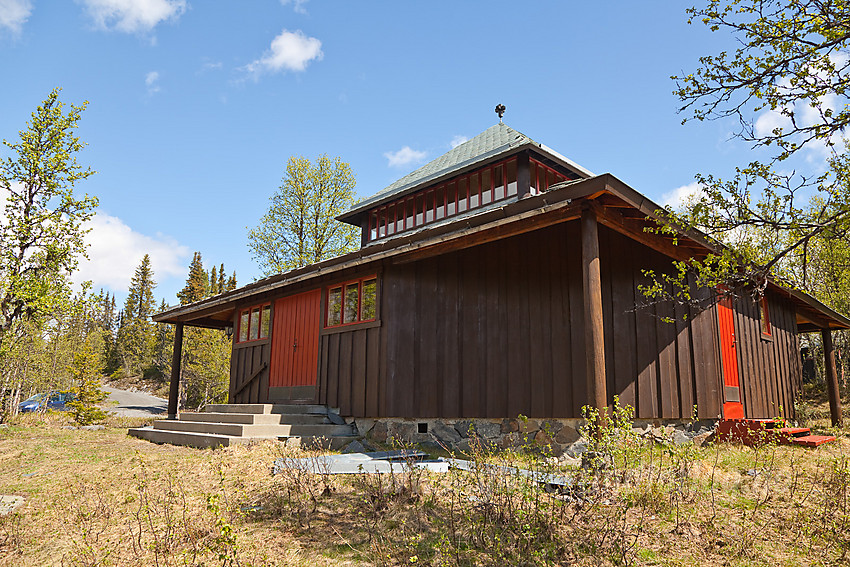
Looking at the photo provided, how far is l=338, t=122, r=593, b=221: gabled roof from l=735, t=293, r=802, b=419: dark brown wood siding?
4.55 meters

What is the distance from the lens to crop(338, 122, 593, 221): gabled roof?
1155 centimetres

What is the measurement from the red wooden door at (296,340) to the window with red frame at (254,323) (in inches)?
19.9

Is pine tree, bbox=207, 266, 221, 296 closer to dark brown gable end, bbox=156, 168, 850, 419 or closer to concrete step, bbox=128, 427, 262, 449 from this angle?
concrete step, bbox=128, 427, 262, 449

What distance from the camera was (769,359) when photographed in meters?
12.4

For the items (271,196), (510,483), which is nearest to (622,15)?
(510,483)

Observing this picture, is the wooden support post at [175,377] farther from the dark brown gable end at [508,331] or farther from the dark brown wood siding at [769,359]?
the dark brown wood siding at [769,359]

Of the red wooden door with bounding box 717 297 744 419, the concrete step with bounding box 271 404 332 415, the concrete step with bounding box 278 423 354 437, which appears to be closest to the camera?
the concrete step with bounding box 278 423 354 437

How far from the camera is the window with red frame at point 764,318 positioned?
12.3 meters

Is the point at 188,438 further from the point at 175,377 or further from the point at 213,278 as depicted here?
the point at 213,278

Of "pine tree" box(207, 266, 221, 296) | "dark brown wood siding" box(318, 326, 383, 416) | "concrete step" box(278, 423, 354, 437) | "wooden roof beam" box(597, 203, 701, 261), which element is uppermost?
"pine tree" box(207, 266, 221, 296)

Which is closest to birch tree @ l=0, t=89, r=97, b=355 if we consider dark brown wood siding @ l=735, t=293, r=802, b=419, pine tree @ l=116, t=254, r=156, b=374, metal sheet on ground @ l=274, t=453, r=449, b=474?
metal sheet on ground @ l=274, t=453, r=449, b=474

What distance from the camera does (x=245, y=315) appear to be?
13.3 meters

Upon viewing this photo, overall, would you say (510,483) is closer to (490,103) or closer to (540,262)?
(540,262)

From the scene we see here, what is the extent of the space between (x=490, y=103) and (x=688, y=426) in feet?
32.7
